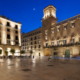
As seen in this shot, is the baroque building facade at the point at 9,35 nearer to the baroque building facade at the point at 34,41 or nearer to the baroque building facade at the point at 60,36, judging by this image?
the baroque building facade at the point at 34,41

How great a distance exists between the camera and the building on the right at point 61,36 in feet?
114

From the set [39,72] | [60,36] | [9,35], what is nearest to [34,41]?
[9,35]

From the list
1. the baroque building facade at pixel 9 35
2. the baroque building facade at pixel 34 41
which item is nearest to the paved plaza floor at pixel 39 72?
the baroque building facade at pixel 9 35

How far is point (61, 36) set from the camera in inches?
1582

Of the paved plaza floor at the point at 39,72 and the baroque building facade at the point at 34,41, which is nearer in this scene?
the paved plaza floor at the point at 39,72

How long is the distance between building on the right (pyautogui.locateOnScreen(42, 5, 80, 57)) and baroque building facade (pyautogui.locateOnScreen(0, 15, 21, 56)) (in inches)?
627

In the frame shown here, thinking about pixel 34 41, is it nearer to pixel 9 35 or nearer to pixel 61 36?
pixel 9 35

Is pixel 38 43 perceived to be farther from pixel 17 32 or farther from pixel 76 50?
pixel 76 50

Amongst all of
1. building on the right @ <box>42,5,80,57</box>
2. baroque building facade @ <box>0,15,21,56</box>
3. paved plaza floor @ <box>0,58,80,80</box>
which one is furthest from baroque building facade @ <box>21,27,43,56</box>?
paved plaza floor @ <box>0,58,80,80</box>

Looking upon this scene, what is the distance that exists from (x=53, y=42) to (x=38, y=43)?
541 inches

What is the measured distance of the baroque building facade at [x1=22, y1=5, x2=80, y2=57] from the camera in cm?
3479

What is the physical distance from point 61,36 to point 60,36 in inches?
22.2

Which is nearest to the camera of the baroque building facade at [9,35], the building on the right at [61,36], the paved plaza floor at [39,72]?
the paved plaza floor at [39,72]

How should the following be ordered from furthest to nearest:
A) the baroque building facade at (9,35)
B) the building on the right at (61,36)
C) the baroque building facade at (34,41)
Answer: the baroque building facade at (34,41), the baroque building facade at (9,35), the building on the right at (61,36)
